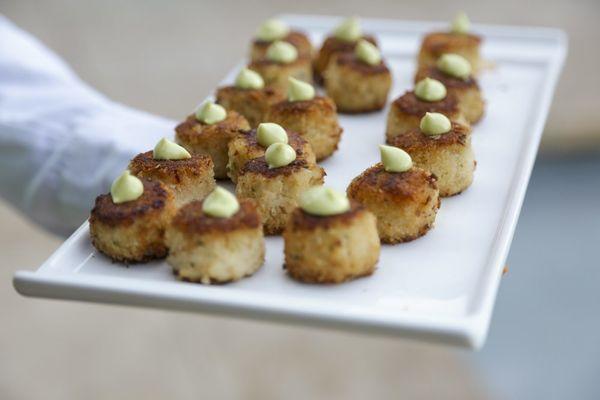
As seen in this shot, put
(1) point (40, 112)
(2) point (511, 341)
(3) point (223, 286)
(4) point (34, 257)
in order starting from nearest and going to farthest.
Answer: (3) point (223, 286)
(1) point (40, 112)
(4) point (34, 257)
(2) point (511, 341)

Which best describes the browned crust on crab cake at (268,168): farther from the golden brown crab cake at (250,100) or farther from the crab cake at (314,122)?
the golden brown crab cake at (250,100)

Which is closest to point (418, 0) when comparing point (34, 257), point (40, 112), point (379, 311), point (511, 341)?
point (511, 341)

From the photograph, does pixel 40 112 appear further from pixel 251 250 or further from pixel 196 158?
pixel 251 250

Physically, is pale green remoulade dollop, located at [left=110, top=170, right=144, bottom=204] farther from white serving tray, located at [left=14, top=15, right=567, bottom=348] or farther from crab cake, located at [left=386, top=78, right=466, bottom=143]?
crab cake, located at [left=386, top=78, right=466, bottom=143]

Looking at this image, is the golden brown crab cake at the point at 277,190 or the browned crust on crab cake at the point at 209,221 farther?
the golden brown crab cake at the point at 277,190

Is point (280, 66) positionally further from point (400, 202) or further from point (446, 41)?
point (400, 202)

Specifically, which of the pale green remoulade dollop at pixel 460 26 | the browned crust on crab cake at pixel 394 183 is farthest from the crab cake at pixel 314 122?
the pale green remoulade dollop at pixel 460 26

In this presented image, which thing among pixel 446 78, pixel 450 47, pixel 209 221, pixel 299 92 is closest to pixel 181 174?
pixel 209 221
